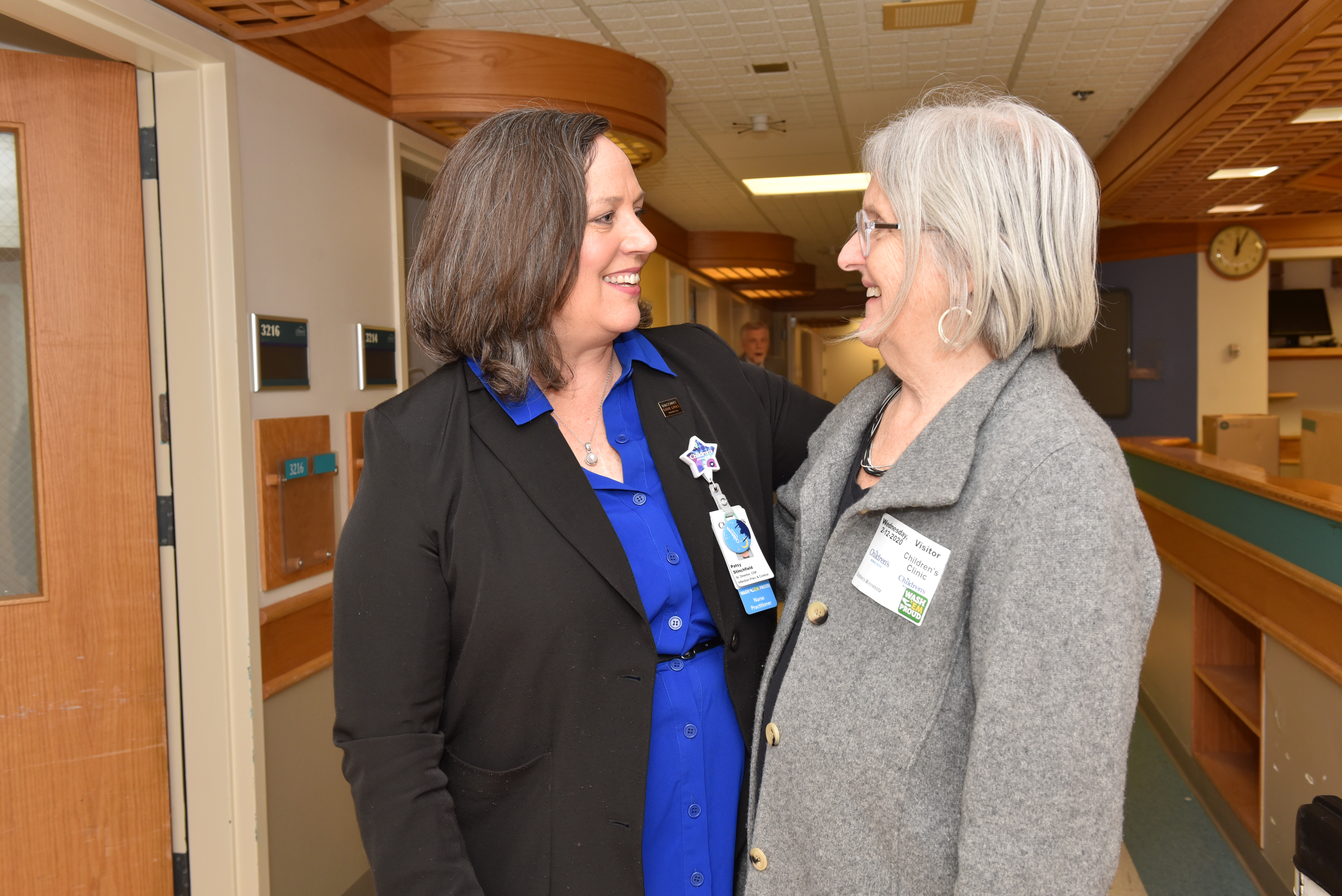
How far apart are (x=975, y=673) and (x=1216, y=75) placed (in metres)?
3.69

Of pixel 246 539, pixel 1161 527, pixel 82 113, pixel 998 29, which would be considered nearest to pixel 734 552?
pixel 246 539

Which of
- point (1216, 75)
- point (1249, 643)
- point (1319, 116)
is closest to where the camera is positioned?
point (1216, 75)

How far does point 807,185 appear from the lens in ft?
21.3

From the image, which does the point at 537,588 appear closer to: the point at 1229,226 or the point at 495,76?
the point at 495,76

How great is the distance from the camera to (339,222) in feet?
9.81

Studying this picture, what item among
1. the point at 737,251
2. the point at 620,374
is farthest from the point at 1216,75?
the point at 737,251

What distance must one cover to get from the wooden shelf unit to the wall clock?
536 centimetres

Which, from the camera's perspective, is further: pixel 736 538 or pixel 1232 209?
→ pixel 1232 209

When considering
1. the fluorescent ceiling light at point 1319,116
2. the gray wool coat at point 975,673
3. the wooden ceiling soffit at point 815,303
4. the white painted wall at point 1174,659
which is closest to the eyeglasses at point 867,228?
the gray wool coat at point 975,673

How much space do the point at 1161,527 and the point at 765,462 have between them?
4.06 m

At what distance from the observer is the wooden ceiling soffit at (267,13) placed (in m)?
2.20

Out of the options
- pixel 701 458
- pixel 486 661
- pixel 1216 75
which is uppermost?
pixel 1216 75

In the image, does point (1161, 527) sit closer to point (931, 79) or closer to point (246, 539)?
point (931, 79)

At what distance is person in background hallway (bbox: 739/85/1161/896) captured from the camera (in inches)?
38.0
